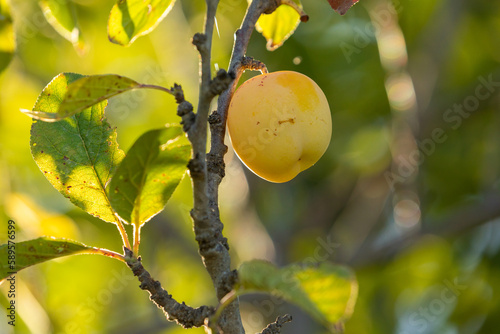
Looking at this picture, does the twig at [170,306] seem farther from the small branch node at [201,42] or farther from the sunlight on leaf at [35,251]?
the small branch node at [201,42]

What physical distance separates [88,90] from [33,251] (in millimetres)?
250

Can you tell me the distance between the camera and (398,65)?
110 inches

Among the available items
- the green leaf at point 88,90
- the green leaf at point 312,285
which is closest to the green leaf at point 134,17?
the green leaf at point 88,90

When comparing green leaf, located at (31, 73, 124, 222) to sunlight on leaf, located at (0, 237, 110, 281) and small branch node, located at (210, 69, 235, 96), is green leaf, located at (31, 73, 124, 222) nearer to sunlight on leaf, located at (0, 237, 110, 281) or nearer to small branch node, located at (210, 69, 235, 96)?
sunlight on leaf, located at (0, 237, 110, 281)

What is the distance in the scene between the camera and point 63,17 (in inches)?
49.3

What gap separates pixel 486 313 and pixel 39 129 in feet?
7.92

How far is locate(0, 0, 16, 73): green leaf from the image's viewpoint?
127cm

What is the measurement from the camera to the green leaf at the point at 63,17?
1.23 metres

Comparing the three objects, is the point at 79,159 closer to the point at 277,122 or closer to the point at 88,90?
the point at 88,90

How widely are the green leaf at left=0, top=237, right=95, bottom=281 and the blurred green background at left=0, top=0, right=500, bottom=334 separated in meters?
1.76

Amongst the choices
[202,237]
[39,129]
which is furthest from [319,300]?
[39,129]

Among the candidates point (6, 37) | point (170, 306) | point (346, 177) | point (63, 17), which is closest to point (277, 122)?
point (170, 306)

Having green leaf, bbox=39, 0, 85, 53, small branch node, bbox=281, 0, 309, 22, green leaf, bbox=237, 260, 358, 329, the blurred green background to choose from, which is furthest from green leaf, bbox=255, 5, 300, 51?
the blurred green background

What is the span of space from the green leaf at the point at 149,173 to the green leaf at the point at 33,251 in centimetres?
9
